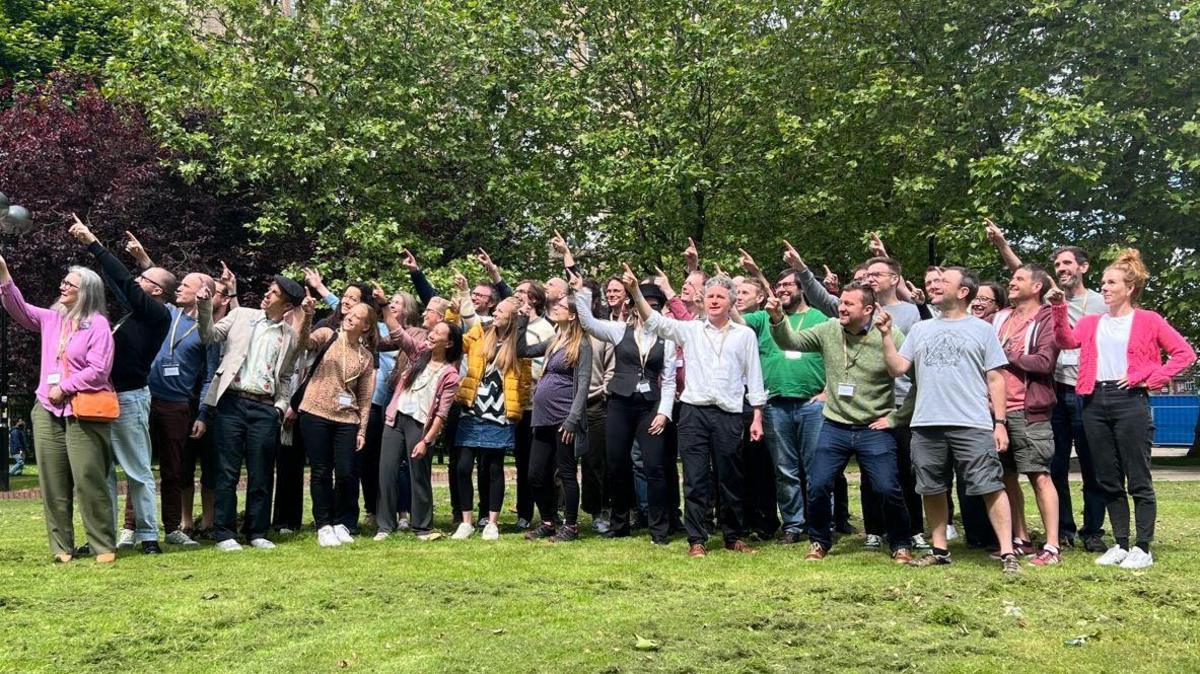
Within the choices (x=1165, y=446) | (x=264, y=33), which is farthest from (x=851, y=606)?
(x=1165, y=446)

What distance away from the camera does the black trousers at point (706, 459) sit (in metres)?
8.27

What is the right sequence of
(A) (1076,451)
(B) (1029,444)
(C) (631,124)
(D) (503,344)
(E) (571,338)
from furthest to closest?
(C) (631,124)
(D) (503,344)
(E) (571,338)
(A) (1076,451)
(B) (1029,444)

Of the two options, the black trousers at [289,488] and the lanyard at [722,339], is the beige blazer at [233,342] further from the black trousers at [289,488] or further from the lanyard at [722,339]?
the lanyard at [722,339]

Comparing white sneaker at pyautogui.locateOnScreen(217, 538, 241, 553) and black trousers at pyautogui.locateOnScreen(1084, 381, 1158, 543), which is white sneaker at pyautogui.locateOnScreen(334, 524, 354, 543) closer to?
white sneaker at pyautogui.locateOnScreen(217, 538, 241, 553)

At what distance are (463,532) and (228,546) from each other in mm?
1875

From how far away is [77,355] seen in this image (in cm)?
808

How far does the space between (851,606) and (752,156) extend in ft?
63.7

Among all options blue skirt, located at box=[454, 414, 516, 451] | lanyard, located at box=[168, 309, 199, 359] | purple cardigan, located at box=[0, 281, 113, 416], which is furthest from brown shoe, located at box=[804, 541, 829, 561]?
purple cardigan, located at box=[0, 281, 113, 416]

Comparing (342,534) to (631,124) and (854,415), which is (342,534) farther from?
(631,124)

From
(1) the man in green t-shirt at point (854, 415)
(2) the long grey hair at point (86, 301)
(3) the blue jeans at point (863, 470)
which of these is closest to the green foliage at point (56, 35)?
(2) the long grey hair at point (86, 301)

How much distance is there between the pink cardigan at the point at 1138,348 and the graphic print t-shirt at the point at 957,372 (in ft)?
1.52

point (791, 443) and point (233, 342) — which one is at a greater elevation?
point (233, 342)

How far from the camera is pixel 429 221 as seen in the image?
25.6m

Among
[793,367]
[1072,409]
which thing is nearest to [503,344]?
[793,367]
